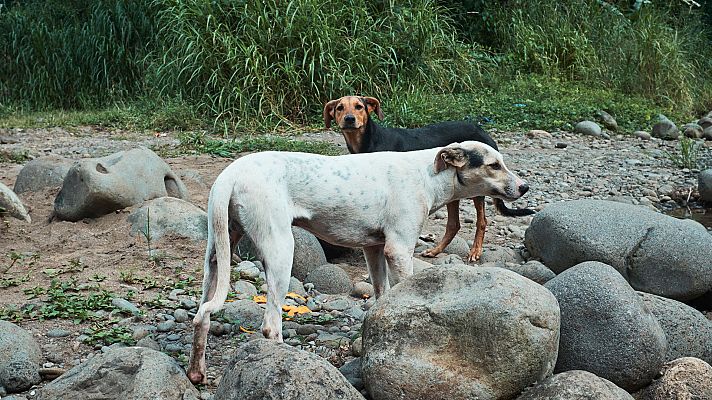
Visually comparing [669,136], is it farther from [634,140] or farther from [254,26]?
[254,26]

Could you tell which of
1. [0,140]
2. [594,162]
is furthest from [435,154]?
[0,140]

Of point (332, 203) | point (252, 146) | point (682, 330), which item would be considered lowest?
point (252, 146)

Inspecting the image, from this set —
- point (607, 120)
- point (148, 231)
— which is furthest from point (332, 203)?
point (607, 120)

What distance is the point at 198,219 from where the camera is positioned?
7.36 metres

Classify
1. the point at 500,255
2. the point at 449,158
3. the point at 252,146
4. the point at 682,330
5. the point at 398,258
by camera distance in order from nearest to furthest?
the point at 682,330, the point at 398,258, the point at 449,158, the point at 500,255, the point at 252,146

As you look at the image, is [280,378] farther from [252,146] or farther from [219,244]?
[252,146]

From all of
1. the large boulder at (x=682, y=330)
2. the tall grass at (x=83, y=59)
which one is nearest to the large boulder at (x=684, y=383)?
the large boulder at (x=682, y=330)

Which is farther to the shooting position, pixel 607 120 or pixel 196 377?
pixel 607 120

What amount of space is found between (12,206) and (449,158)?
4130 millimetres

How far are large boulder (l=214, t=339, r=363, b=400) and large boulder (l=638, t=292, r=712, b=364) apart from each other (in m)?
2.01

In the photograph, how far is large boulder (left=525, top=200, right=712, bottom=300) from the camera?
21.9ft

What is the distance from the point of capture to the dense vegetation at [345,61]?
1352cm

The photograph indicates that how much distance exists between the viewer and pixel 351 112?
27.8ft

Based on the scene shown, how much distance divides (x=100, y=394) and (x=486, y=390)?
5.72ft
